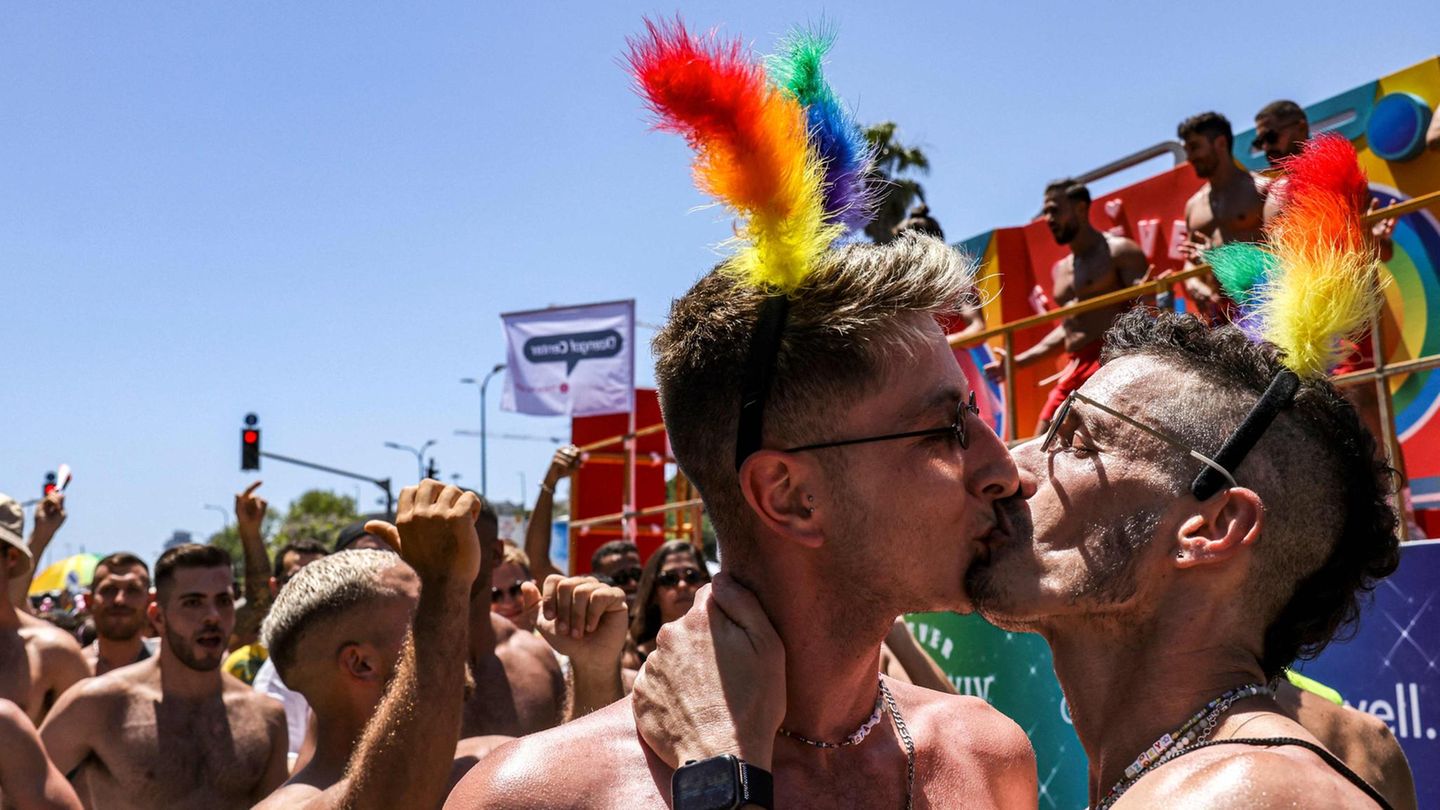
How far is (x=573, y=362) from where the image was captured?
1672cm

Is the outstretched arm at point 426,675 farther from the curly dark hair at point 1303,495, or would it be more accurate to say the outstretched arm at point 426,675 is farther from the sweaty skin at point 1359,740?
the sweaty skin at point 1359,740

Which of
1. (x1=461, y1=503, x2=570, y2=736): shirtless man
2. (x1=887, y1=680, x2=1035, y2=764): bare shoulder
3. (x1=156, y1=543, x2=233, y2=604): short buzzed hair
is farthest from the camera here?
(x1=156, y1=543, x2=233, y2=604): short buzzed hair

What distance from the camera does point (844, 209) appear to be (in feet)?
7.97

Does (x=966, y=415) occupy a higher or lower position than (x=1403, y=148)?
lower

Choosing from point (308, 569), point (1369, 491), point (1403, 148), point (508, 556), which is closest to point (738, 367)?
point (1369, 491)

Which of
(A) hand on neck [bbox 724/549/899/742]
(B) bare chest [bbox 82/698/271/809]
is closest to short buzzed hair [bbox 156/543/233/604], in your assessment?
(B) bare chest [bbox 82/698/271/809]

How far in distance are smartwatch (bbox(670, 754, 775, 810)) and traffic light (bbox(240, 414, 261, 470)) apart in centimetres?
2713

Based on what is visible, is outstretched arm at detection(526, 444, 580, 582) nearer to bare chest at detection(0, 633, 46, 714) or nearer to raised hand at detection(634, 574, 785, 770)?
bare chest at detection(0, 633, 46, 714)

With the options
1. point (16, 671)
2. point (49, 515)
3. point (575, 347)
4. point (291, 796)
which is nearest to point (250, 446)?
point (575, 347)

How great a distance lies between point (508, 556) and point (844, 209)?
220 inches

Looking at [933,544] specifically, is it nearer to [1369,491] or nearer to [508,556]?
[1369,491]

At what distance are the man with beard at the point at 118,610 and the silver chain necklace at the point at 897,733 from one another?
22.4ft

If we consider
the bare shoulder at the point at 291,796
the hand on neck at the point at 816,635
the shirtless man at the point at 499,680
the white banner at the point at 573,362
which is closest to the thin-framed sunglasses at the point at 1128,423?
the hand on neck at the point at 816,635

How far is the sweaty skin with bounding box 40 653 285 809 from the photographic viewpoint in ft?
18.8
